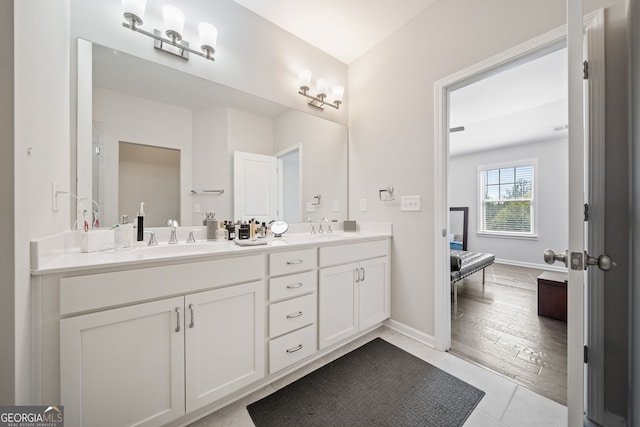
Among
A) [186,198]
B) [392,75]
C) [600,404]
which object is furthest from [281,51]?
[600,404]

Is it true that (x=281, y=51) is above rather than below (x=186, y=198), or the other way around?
above

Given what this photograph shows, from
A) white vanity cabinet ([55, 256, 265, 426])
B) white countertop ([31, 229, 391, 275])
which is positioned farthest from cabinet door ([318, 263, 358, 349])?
white vanity cabinet ([55, 256, 265, 426])

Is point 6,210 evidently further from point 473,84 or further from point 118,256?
point 473,84

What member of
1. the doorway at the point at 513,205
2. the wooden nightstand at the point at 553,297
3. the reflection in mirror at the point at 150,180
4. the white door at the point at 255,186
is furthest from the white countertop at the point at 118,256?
the wooden nightstand at the point at 553,297

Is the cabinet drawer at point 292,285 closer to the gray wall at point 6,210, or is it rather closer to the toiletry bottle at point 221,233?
the toiletry bottle at point 221,233

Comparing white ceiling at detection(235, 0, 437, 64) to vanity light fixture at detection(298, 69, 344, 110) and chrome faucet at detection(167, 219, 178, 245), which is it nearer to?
vanity light fixture at detection(298, 69, 344, 110)

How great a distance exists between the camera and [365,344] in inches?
76.8

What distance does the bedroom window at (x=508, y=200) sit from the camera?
4758 mm

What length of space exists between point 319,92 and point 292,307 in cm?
200

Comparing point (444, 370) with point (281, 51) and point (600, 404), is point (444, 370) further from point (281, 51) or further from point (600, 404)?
point (281, 51)

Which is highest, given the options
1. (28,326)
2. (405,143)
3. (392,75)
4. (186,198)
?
(392,75)

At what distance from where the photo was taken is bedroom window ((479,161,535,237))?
15.6 ft

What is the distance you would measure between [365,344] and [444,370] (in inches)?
22.9

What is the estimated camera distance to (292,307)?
4.92ft
